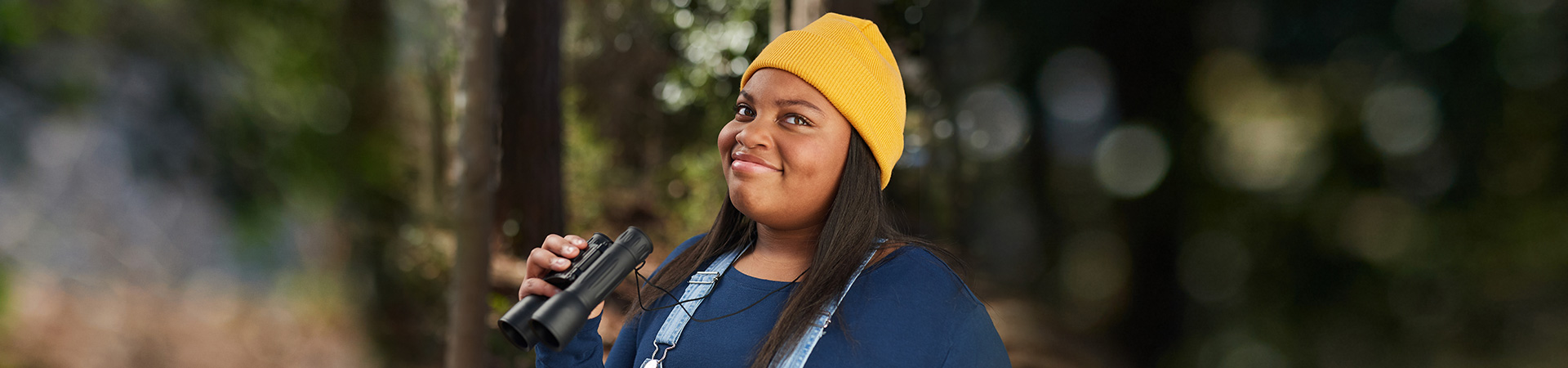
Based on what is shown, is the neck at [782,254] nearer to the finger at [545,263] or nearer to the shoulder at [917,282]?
the shoulder at [917,282]

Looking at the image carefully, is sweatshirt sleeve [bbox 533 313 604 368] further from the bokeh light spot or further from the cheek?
the bokeh light spot

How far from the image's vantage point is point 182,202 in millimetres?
5766

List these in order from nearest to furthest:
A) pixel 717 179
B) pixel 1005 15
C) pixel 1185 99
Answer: pixel 1185 99, pixel 1005 15, pixel 717 179

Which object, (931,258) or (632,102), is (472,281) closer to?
(931,258)

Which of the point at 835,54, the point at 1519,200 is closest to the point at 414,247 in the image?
the point at 835,54

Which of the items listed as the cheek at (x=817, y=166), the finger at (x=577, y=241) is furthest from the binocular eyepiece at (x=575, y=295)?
the cheek at (x=817, y=166)

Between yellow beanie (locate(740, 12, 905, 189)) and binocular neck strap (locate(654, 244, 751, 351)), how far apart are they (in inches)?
13.6

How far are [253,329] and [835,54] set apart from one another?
630 cm

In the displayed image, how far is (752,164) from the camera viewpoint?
1.44 metres

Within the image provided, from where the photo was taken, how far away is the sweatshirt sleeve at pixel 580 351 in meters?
1.53

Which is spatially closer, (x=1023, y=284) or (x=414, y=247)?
(x=1023, y=284)

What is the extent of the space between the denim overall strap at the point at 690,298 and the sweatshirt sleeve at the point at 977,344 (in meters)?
0.47

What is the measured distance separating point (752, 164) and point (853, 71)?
0.25 m

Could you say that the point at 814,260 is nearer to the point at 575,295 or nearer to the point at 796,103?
the point at 796,103
